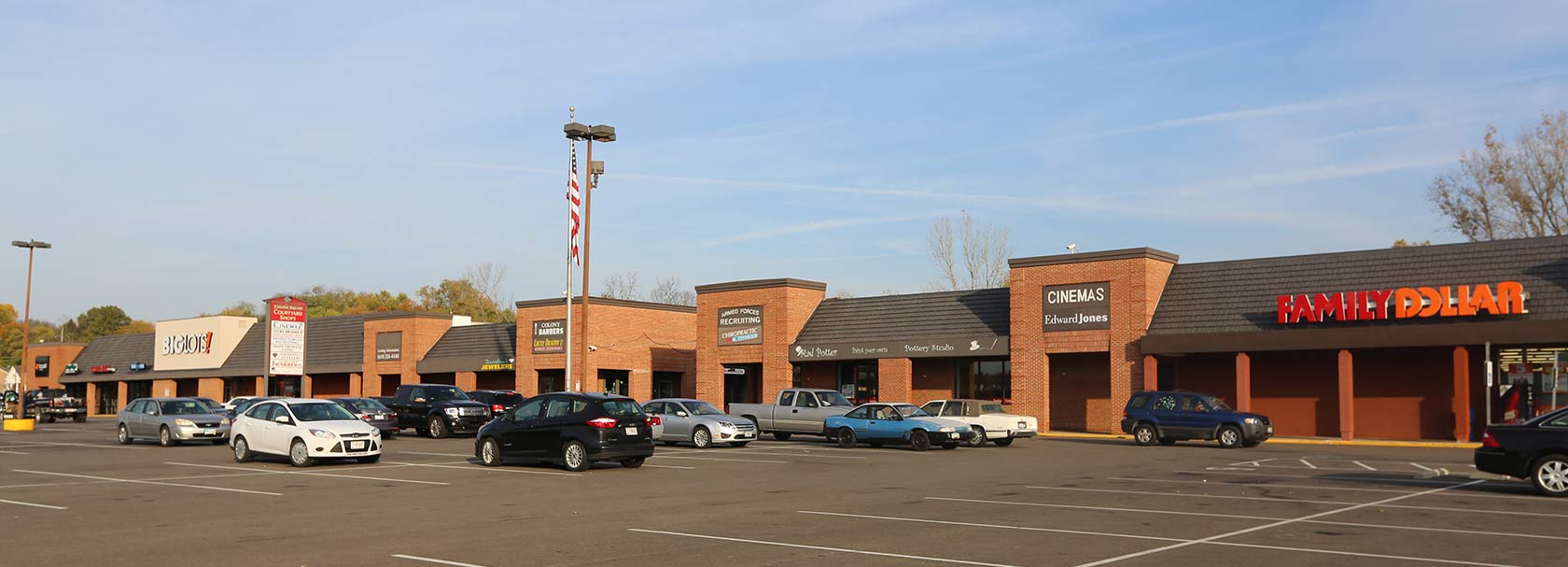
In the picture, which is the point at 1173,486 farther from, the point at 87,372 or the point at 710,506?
the point at 87,372

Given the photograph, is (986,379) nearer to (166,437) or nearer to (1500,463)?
(166,437)

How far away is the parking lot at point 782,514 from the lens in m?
11.7

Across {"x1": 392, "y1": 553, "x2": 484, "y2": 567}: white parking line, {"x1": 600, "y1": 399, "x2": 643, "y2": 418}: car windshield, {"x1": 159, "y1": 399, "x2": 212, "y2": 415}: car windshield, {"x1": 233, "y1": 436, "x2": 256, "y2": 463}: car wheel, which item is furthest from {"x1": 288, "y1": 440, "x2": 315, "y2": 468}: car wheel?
{"x1": 392, "y1": 553, "x2": 484, "y2": 567}: white parking line

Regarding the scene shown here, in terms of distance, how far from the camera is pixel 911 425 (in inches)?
1218

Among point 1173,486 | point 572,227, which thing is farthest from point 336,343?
point 1173,486

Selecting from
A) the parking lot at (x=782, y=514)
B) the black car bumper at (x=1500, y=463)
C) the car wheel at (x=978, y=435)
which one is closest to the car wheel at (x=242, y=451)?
the parking lot at (x=782, y=514)

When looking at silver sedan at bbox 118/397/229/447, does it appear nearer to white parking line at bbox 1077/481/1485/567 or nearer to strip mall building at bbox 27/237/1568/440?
strip mall building at bbox 27/237/1568/440

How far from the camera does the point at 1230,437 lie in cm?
3112

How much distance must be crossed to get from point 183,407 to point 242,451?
10185 mm

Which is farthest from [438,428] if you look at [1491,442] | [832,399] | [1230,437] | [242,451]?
[1491,442]

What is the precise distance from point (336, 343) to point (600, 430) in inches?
1866

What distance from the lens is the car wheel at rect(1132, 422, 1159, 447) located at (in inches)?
1296

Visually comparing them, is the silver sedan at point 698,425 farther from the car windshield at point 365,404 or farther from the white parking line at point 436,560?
the white parking line at point 436,560

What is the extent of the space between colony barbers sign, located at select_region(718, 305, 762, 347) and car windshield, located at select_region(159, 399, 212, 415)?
20.2 m
